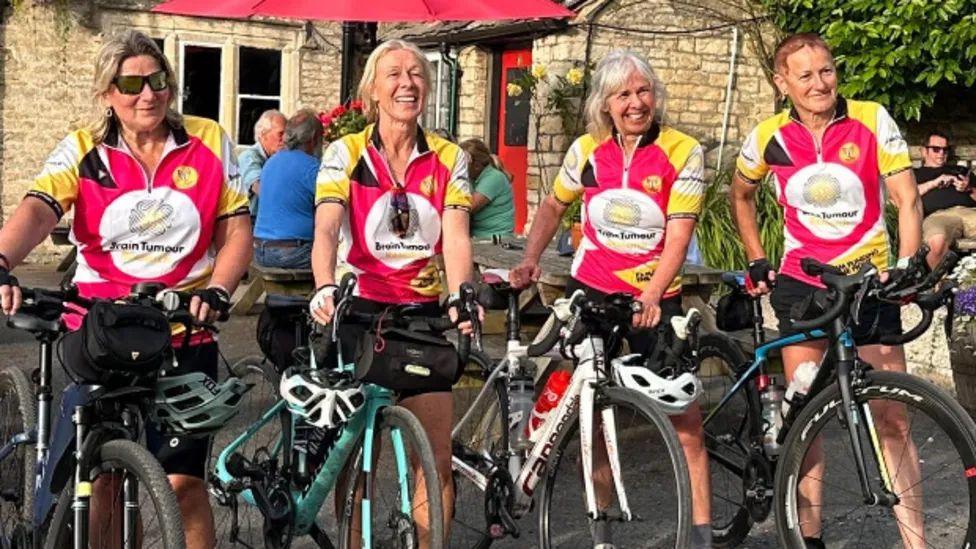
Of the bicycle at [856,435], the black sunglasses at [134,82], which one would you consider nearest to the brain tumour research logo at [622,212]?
the bicycle at [856,435]

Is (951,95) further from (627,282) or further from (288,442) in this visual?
(288,442)

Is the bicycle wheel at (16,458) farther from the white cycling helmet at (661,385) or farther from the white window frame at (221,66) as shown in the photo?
the white window frame at (221,66)

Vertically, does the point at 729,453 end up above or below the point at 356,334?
below

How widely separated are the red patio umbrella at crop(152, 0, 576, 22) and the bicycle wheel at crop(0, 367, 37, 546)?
12.6ft

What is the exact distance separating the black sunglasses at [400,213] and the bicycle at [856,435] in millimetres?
1268

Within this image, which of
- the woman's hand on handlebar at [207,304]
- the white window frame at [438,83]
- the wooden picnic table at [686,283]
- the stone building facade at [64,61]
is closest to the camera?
the woman's hand on handlebar at [207,304]

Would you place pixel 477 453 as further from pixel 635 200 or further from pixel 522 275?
pixel 635 200

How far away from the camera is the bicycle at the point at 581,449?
3824mm

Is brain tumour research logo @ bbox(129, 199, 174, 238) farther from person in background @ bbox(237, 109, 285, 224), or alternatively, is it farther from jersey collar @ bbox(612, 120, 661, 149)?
person in background @ bbox(237, 109, 285, 224)

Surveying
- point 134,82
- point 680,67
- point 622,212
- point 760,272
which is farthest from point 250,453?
point 680,67

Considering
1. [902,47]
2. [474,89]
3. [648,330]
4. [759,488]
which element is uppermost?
[902,47]

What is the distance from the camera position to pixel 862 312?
4.32 m

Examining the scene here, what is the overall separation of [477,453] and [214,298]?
4.38 feet

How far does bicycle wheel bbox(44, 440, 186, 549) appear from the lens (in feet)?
10.0
